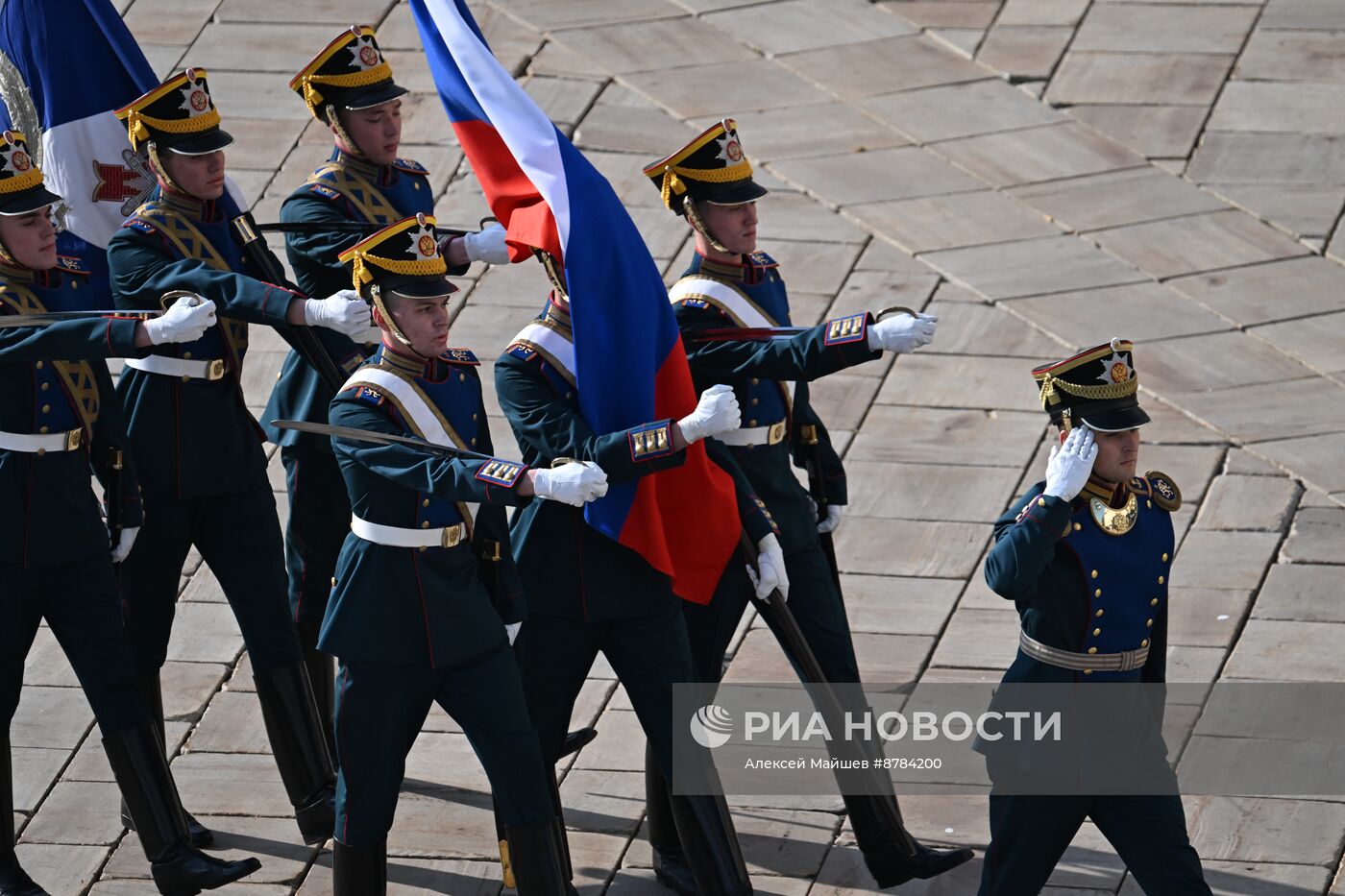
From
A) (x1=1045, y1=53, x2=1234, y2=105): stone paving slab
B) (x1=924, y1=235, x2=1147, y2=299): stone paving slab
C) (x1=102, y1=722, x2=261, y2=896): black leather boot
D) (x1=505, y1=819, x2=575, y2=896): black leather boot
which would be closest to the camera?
(x1=505, y1=819, x2=575, y2=896): black leather boot

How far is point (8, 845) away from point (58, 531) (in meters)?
0.90

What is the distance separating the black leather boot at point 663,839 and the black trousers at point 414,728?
24.7 inches

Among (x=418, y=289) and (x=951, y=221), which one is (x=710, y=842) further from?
(x=951, y=221)

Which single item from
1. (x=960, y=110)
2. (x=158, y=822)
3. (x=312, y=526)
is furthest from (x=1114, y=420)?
(x=960, y=110)

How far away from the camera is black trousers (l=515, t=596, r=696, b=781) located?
20.2ft

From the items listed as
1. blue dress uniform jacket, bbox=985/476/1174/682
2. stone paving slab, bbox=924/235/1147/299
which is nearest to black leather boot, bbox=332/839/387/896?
blue dress uniform jacket, bbox=985/476/1174/682

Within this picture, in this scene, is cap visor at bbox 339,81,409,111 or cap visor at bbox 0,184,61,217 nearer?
cap visor at bbox 0,184,61,217

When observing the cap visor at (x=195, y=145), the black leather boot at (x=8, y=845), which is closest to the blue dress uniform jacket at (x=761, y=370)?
the cap visor at (x=195, y=145)

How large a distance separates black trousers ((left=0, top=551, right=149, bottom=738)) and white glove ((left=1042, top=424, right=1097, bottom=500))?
2.57 m

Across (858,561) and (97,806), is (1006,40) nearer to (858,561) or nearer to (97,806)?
(858,561)

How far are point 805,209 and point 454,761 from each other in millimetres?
4010

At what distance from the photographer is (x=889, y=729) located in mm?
7270

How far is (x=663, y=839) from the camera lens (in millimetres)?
6652

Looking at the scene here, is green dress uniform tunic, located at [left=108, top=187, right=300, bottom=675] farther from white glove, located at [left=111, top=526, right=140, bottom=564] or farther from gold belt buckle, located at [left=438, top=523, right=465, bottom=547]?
gold belt buckle, located at [left=438, top=523, right=465, bottom=547]
